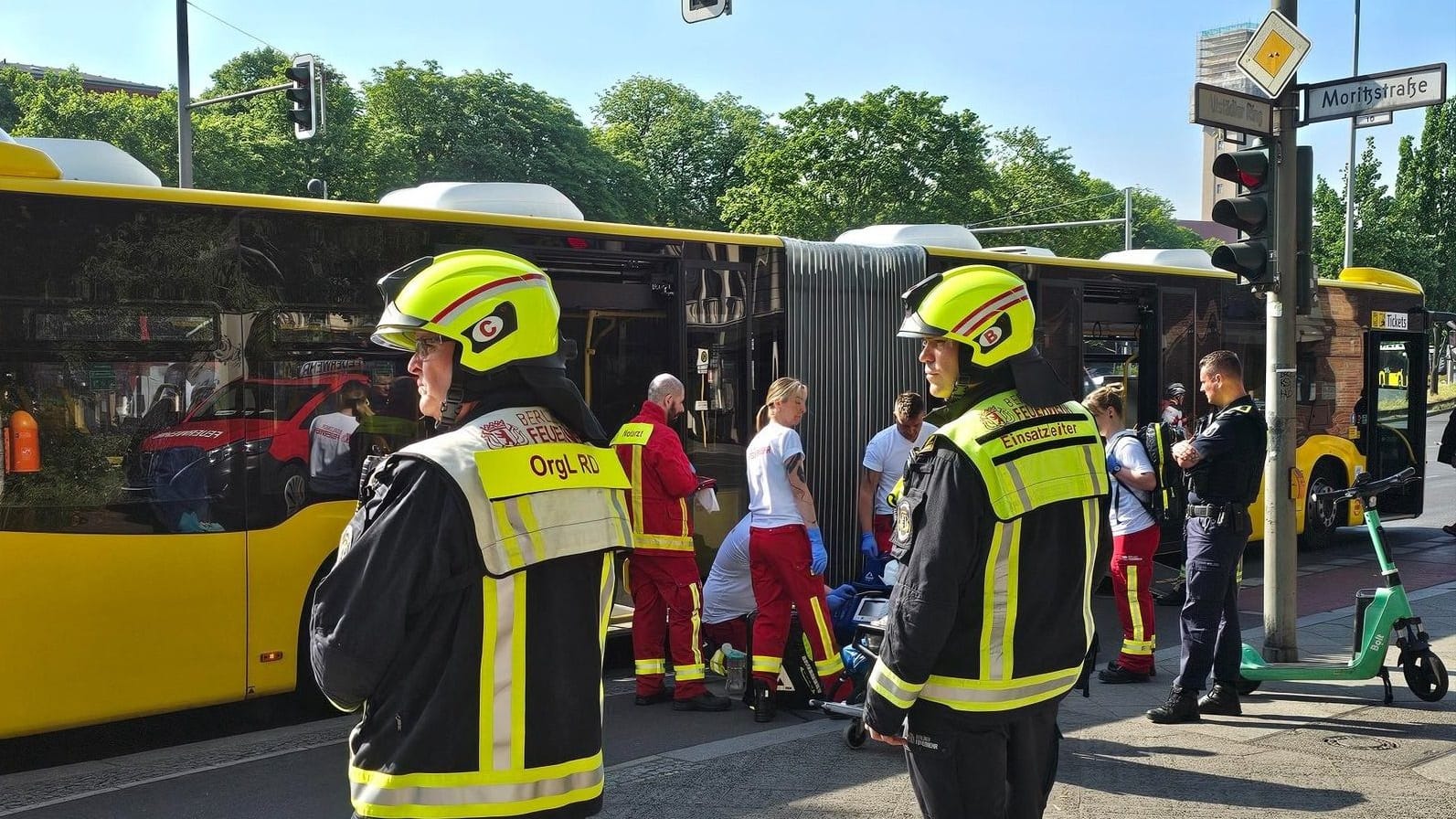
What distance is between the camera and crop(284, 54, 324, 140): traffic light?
58.7 ft

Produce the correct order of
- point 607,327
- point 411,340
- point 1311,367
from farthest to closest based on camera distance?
1. point 1311,367
2. point 607,327
3. point 411,340

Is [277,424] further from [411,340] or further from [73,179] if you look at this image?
[411,340]

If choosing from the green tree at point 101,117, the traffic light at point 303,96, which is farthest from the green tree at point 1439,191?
the green tree at point 101,117

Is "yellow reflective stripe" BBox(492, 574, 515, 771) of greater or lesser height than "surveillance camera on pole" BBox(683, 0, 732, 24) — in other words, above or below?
below

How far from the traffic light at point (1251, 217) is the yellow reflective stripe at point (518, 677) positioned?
6.01 metres

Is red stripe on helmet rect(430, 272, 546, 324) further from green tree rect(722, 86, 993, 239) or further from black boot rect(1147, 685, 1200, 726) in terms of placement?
green tree rect(722, 86, 993, 239)

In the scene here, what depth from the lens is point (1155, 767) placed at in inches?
235

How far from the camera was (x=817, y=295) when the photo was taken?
9.73m

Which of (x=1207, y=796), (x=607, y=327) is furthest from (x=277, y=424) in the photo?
(x=1207, y=796)

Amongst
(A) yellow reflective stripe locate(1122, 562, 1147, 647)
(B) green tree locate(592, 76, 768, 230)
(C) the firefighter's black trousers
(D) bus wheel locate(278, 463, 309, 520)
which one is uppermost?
(B) green tree locate(592, 76, 768, 230)

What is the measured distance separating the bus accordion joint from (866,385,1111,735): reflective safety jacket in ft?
14.7

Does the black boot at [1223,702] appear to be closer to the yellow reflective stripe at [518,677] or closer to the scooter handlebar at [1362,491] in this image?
the scooter handlebar at [1362,491]

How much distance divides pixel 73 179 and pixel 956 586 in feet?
17.4

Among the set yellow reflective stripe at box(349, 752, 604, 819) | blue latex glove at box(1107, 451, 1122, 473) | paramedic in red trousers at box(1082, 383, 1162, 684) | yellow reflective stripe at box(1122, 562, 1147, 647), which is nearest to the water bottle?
paramedic in red trousers at box(1082, 383, 1162, 684)
